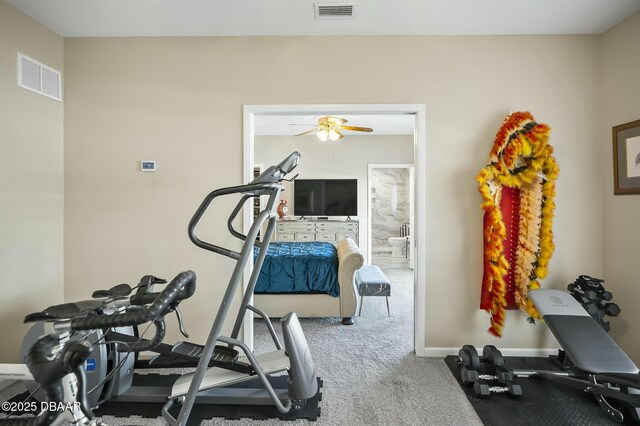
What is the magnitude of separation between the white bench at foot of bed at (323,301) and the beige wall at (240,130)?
841 mm

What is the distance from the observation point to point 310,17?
8.07 ft

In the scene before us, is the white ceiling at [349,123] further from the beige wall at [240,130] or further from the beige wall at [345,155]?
the beige wall at [240,130]

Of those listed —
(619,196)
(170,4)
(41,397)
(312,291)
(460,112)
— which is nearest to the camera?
(41,397)

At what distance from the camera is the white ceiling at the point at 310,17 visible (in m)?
A: 2.31

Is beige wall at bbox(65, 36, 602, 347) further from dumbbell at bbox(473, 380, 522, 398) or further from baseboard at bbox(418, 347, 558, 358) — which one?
dumbbell at bbox(473, 380, 522, 398)

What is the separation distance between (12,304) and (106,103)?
1.69 metres

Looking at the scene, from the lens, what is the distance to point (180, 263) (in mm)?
2715

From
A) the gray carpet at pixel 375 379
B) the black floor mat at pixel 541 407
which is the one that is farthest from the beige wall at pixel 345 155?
the black floor mat at pixel 541 407

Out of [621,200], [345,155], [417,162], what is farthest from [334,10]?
[345,155]

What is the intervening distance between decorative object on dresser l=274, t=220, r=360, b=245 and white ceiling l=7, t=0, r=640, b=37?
3.97 metres

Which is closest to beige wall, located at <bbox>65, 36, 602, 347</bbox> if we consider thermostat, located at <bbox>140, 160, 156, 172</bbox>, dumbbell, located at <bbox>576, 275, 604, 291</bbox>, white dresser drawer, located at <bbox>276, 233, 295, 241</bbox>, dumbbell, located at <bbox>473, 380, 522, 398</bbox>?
thermostat, located at <bbox>140, 160, 156, 172</bbox>

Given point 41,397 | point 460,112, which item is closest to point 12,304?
point 41,397

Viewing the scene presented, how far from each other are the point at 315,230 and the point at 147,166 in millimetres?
3899

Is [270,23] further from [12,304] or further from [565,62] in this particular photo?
[12,304]
